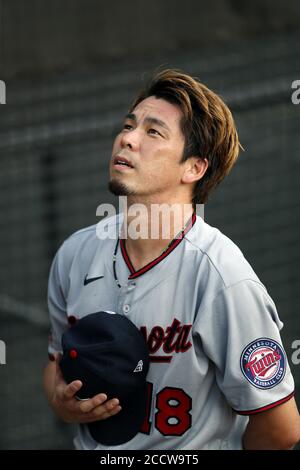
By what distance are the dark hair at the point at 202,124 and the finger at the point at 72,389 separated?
609mm

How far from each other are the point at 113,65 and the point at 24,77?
2.85 feet

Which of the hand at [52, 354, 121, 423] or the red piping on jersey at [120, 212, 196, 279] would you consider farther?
the red piping on jersey at [120, 212, 196, 279]

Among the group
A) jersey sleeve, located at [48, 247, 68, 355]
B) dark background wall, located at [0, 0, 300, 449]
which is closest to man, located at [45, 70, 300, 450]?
jersey sleeve, located at [48, 247, 68, 355]

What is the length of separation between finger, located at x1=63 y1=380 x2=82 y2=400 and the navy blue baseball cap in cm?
2

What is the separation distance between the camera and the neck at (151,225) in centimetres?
232

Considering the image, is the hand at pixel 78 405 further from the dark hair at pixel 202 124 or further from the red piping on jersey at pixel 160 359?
the dark hair at pixel 202 124

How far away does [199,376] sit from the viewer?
7.32 ft

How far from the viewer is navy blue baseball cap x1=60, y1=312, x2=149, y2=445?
7.26 ft

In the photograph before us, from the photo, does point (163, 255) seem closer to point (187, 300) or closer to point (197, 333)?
point (187, 300)

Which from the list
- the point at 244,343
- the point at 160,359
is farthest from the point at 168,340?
the point at 244,343

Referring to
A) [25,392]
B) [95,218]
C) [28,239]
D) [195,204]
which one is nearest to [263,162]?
[95,218]

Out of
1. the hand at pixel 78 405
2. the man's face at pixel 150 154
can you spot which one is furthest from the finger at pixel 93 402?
the man's face at pixel 150 154

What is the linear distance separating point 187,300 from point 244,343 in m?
0.20

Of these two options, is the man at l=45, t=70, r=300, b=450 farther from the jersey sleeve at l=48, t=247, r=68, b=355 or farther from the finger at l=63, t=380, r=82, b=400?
the jersey sleeve at l=48, t=247, r=68, b=355
